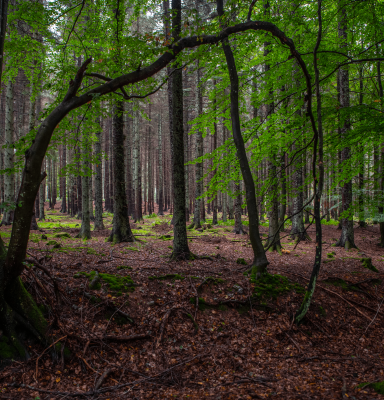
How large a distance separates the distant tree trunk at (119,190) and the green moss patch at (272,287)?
5.97 meters

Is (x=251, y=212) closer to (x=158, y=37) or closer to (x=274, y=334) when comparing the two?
(x=274, y=334)

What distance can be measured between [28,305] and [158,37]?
4721 mm

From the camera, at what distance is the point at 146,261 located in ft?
22.5

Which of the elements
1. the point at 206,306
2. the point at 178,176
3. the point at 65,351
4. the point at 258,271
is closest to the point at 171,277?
the point at 206,306

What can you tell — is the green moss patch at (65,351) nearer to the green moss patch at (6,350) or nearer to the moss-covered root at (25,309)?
the moss-covered root at (25,309)

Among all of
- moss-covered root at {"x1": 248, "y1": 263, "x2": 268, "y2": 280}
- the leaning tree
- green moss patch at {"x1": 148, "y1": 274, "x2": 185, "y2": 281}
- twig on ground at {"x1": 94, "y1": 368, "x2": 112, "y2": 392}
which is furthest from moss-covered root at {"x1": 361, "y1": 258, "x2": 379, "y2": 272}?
the leaning tree

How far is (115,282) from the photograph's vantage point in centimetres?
480

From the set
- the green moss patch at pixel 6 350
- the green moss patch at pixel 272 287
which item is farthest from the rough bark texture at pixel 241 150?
the green moss patch at pixel 6 350

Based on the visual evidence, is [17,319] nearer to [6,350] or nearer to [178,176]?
[6,350]

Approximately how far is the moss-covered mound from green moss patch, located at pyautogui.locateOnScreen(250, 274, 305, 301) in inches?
103

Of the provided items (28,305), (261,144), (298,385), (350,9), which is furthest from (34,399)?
Answer: (350,9)

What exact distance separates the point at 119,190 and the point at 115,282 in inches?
211

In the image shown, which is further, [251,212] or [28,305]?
[251,212]

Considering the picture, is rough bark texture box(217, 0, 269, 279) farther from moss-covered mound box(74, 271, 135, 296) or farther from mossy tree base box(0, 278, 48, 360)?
mossy tree base box(0, 278, 48, 360)
